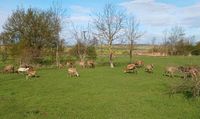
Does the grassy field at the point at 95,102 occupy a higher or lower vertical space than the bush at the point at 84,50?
lower

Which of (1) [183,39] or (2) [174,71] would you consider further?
(1) [183,39]

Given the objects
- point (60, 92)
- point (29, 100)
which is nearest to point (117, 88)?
point (60, 92)

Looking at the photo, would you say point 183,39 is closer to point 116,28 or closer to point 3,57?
point 116,28

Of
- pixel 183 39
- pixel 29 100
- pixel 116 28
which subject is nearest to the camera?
pixel 29 100

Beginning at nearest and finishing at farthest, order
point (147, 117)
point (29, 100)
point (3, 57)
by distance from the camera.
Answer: point (147, 117)
point (29, 100)
point (3, 57)

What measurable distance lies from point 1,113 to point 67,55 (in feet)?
127

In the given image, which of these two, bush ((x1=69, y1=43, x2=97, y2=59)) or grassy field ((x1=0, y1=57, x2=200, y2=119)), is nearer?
grassy field ((x1=0, y1=57, x2=200, y2=119))

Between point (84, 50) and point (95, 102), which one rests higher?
point (84, 50)

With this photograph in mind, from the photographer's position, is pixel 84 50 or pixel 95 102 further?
pixel 84 50

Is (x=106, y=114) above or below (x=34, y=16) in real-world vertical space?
below

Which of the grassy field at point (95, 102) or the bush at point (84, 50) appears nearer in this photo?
the grassy field at point (95, 102)

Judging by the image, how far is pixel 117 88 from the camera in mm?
21547

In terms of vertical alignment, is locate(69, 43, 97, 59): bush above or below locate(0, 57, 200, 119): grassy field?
above

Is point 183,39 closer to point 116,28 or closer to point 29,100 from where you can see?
point 116,28
